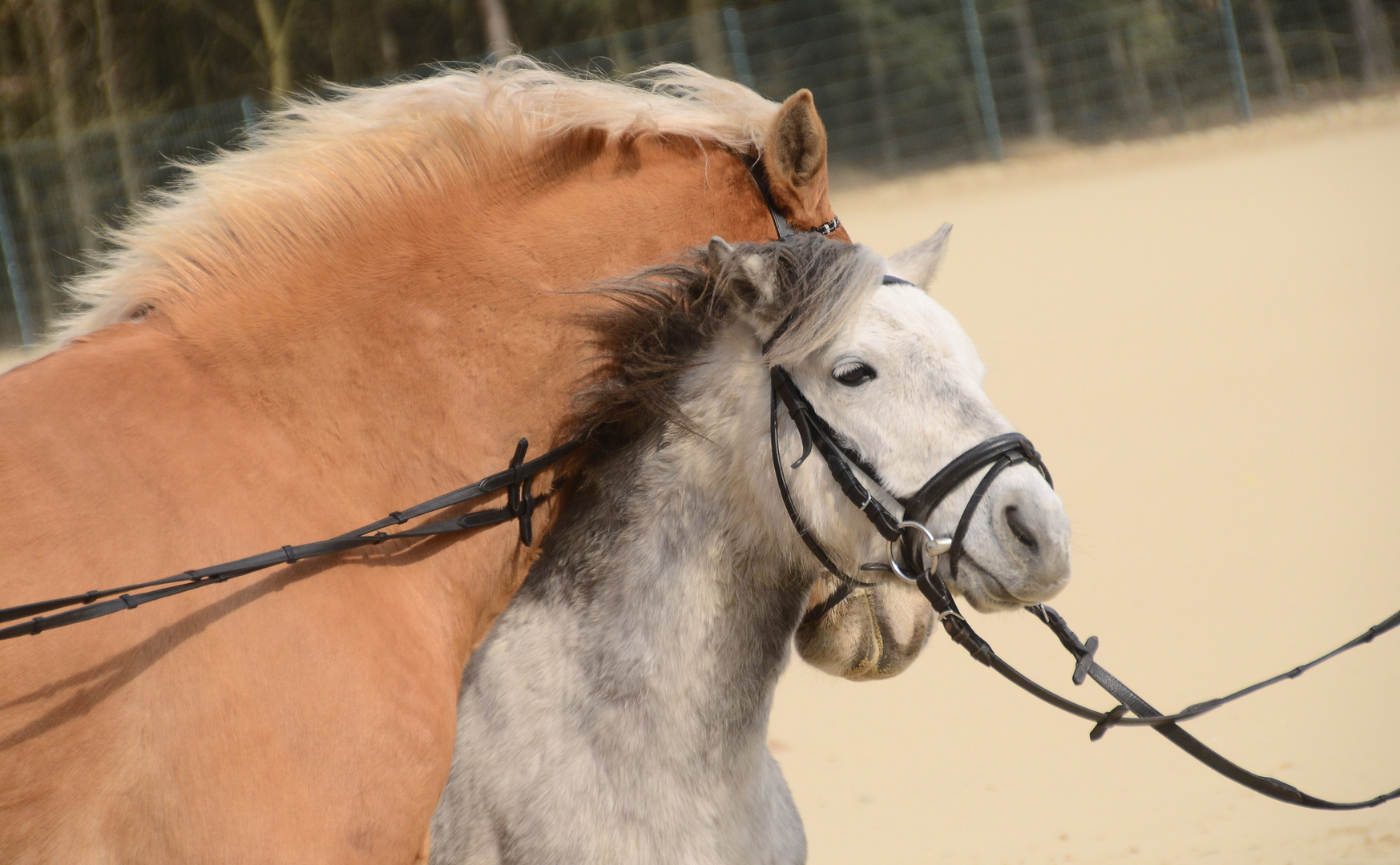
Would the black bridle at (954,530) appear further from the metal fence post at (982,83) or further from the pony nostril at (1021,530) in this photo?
the metal fence post at (982,83)

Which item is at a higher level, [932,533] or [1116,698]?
[932,533]

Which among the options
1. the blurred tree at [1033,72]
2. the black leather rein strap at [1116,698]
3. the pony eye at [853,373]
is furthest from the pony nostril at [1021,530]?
the blurred tree at [1033,72]

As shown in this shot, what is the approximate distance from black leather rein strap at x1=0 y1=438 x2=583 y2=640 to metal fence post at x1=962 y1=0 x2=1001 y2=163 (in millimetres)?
12663

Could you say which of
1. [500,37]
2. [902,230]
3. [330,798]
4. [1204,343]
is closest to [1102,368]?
[1204,343]

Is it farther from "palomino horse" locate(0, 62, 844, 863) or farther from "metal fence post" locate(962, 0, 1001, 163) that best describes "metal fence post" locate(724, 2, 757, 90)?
"palomino horse" locate(0, 62, 844, 863)

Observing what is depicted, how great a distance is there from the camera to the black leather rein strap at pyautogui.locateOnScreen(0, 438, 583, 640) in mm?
1753

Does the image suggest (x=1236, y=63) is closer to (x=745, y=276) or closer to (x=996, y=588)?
(x=745, y=276)

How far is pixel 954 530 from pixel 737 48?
1374 centimetres

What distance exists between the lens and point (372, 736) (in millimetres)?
1938

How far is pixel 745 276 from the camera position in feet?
7.06

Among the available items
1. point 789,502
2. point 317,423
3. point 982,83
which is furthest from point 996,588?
point 982,83

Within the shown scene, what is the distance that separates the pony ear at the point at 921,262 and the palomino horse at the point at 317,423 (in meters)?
0.23

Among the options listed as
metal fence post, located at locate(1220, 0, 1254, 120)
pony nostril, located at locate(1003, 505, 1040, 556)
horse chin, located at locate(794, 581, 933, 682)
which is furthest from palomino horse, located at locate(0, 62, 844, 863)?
metal fence post, located at locate(1220, 0, 1254, 120)

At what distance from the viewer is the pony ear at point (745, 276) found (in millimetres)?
2133
